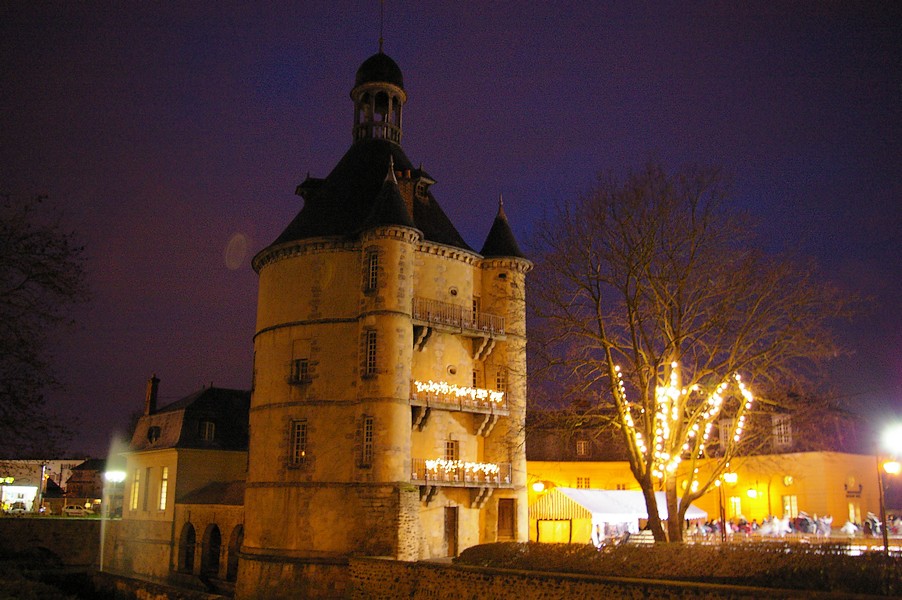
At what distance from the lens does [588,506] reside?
102ft

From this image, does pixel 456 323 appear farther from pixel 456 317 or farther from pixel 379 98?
pixel 379 98

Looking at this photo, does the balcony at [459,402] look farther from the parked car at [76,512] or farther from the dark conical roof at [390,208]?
the parked car at [76,512]

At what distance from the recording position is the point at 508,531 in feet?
113

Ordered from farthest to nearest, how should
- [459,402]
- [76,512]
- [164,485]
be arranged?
[76,512] < [164,485] < [459,402]

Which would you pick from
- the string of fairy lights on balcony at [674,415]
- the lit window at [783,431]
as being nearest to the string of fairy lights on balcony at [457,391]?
the string of fairy lights on balcony at [674,415]

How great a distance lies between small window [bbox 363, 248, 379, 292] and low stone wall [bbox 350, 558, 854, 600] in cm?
1012

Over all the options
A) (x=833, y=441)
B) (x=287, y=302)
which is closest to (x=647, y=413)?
(x=287, y=302)

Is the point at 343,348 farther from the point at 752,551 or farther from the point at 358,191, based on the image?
the point at 752,551

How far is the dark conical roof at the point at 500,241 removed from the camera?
1438 inches

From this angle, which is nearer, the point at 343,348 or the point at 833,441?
A: the point at 343,348

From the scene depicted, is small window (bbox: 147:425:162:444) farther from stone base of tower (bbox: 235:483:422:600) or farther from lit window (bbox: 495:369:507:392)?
lit window (bbox: 495:369:507:392)

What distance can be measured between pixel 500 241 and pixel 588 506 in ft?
40.2

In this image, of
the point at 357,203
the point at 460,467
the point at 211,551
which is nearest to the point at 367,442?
the point at 460,467

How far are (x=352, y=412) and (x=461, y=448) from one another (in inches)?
197
